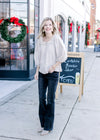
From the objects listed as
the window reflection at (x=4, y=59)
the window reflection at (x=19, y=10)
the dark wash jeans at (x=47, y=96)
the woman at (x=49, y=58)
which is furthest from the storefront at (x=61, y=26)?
the dark wash jeans at (x=47, y=96)

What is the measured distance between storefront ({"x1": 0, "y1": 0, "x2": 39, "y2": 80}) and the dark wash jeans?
172 inches

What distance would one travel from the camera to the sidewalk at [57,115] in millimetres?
3797

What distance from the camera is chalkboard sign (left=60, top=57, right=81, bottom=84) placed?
5.88 metres

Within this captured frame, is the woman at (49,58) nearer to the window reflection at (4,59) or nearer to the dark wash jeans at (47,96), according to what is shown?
the dark wash jeans at (47,96)

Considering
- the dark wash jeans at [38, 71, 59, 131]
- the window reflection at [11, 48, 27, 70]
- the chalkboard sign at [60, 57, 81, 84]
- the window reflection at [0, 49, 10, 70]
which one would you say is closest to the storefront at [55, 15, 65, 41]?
the window reflection at [11, 48, 27, 70]

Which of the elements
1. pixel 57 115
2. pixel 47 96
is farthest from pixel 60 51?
pixel 57 115

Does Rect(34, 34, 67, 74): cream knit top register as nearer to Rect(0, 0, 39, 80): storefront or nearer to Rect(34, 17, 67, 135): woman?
Rect(34, 17, 67, 135): woman

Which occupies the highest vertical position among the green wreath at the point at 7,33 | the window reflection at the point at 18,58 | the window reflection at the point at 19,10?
the window reflection at the point at 19,10

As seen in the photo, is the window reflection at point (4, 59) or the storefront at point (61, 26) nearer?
the window reflection at point (4, 59)

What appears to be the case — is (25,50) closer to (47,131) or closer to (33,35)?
(33,35)

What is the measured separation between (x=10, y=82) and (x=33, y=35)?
2069 millimetres

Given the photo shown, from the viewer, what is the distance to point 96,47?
2192cm

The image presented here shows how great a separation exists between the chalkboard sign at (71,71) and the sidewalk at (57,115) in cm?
47

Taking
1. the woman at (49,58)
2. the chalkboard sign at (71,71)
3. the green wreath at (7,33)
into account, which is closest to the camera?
the woman at (49,58)
